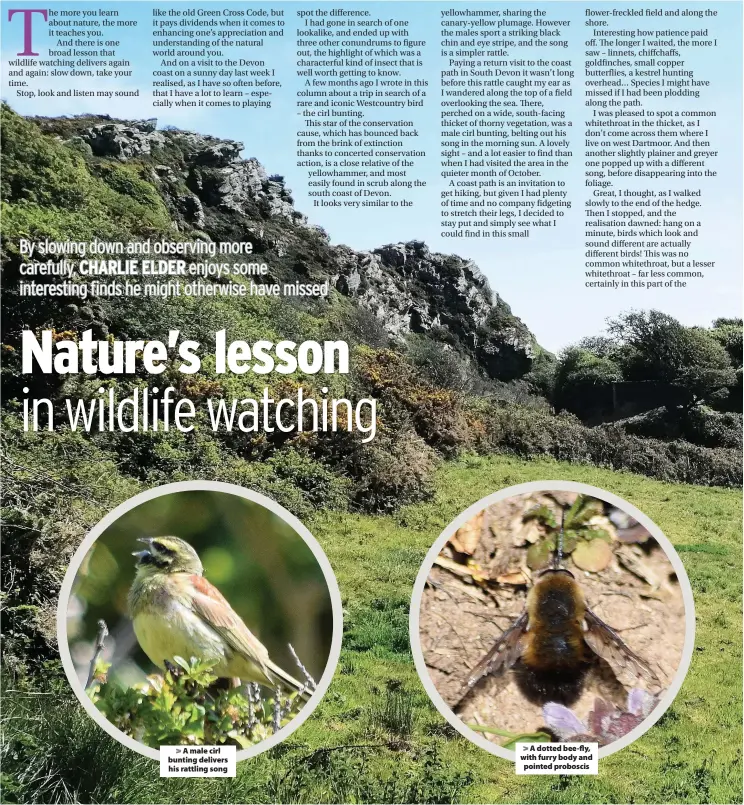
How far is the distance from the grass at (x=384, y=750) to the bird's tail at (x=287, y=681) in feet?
0.93

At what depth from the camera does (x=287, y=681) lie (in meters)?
7.37

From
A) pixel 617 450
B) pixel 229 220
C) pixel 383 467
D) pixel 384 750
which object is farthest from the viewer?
pixel 229 220

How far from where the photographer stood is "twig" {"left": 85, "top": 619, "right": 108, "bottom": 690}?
7.38 m

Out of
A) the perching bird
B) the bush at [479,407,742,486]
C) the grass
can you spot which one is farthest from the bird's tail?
the bush at [479,407,742,486]

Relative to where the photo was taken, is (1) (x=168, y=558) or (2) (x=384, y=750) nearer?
(1) (x=168, y=558)

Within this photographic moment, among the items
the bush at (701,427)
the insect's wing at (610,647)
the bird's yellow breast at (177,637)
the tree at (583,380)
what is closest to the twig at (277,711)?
the bird's yellow breast at (177,637)

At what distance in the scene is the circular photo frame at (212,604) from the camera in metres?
7.27

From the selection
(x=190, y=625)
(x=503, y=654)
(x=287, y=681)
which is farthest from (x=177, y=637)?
(x=503, y=654)

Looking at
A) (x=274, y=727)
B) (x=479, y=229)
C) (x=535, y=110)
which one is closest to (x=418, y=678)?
(x=274, y=727)

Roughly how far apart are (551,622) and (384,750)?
1698 mm

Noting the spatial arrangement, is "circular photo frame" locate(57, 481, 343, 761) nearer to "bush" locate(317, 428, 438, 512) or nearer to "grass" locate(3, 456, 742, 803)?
"grass" locate(3, 456, 742, 803)

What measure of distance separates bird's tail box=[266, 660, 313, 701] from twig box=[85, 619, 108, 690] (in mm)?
1328

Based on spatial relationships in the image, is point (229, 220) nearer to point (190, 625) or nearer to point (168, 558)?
point (168, 558)

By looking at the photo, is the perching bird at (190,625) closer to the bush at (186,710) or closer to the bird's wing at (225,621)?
the bird's wing at (225,621)
